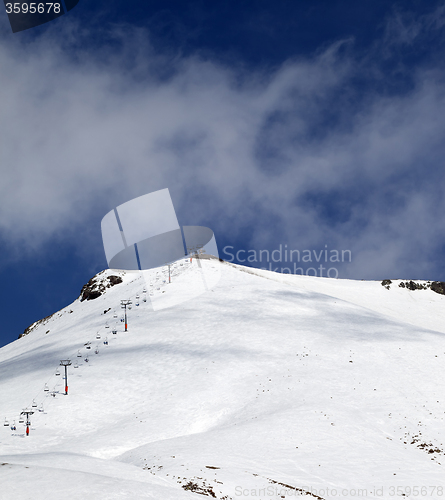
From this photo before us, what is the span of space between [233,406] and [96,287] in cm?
6579

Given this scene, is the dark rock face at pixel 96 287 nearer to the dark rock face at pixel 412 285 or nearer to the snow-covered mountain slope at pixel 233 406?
the snow-covered mountain slope at pixel 233 406

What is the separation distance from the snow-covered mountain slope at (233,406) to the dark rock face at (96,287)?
30.6 meters

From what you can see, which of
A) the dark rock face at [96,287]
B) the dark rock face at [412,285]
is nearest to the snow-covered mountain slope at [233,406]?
the dark rock face at [96,287]

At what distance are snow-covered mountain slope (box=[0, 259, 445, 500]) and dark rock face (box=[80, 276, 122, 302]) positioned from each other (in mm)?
30602

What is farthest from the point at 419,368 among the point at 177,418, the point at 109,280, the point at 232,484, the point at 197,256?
the point at 109,280

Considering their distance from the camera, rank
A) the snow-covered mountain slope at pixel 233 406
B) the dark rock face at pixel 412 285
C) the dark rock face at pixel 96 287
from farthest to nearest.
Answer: the dark rock face at pixel 412 285 → the dark rock face at pixel 96 287 → the snow-covered mountain slope at pixel 233 406

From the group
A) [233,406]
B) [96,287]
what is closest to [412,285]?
[96,287]

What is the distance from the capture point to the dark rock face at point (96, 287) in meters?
85.9

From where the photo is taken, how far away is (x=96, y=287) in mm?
88812

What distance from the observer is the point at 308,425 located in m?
25.0

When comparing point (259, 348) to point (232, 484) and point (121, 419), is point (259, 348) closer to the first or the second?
point (121, 419)

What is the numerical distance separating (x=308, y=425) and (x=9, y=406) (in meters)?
22.2

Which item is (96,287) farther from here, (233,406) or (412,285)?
(412,285)

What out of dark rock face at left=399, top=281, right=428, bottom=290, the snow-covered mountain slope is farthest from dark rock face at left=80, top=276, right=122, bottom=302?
dark rock face at left=399, top=281, right=428, bottom=290
